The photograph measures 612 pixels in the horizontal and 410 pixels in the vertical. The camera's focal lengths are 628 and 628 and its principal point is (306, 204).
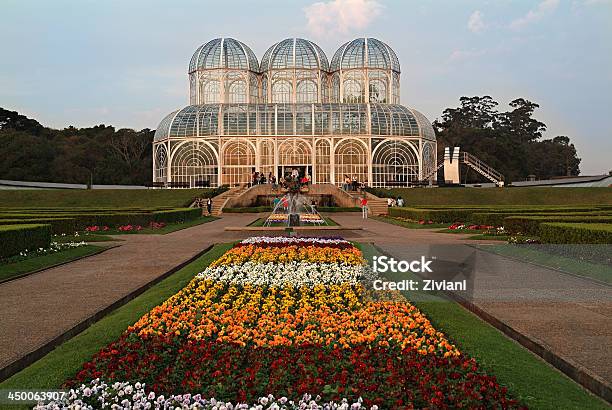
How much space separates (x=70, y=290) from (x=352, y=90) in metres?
58.1

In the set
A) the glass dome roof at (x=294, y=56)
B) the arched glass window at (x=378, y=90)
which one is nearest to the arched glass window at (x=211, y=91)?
the glass dome roof at (x=294, y=56)

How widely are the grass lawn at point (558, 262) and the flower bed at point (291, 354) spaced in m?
5.09

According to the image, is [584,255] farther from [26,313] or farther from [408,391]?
[26,313]

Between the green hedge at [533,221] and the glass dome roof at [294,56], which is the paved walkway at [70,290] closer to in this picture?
the green hedge at [533,221]

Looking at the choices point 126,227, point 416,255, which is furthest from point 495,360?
point 126,227

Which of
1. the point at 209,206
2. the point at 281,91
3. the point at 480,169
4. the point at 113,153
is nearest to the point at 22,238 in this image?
the point at 209,206

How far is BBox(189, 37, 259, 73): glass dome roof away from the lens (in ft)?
221

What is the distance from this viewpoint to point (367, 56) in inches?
2655

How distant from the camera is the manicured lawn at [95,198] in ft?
154

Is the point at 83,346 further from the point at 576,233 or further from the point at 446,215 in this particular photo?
the point at 446,215

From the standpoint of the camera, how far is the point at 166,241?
22906 mm

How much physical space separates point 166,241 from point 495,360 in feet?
57.2

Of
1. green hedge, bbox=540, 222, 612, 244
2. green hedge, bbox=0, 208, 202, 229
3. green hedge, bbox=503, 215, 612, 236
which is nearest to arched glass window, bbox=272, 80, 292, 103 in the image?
green hedge, bbox=0, 208, 202, 229

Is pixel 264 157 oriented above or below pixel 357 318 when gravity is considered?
above
